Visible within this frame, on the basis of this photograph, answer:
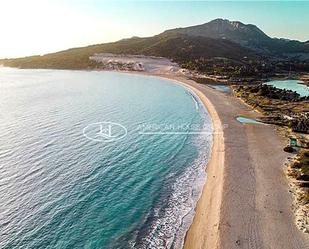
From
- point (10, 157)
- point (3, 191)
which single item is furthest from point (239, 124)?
point (3, 191)

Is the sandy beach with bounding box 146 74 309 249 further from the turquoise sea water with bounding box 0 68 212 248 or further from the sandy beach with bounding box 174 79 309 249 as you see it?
the turquoise sea water with bounding box 0 68 212 248

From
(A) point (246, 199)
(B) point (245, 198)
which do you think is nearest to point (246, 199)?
(A) point (246, 199)

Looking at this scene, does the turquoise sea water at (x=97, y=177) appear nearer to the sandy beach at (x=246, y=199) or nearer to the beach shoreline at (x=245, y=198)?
the beach shoreline at (x=245, y=198)

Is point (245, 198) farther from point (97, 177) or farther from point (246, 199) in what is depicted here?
point (97, 177)

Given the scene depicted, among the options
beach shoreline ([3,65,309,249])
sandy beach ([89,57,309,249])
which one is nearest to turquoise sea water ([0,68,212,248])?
beach shoreline ([3,65,309,249])

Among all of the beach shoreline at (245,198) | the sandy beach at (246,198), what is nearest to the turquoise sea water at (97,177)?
the beach shoreline at (245,198)

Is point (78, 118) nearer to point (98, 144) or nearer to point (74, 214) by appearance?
point (98, 144)

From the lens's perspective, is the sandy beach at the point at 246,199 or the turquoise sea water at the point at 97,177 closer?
the sandy beach at the point at 246,199

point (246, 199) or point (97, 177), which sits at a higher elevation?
point (246, 199)
